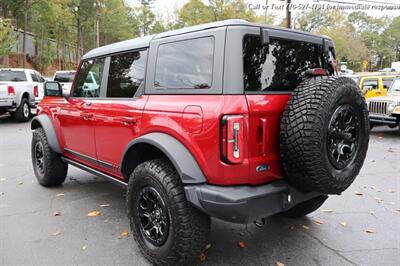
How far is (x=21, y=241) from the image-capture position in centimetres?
324

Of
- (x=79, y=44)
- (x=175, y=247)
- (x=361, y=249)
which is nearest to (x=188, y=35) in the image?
(x=175, y=247)

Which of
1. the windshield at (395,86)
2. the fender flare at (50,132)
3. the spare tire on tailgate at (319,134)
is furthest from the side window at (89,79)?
the windshield at (395,86)

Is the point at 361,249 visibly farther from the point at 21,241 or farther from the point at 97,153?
the point at 21,241

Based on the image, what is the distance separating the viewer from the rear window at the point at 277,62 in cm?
249

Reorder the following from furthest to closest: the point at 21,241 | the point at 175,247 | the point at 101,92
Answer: the point at 101,92 < the point at 21,241 < the point at 175,247

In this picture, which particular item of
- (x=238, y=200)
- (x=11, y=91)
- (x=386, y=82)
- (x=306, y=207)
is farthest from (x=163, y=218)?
(x=386, y=82)

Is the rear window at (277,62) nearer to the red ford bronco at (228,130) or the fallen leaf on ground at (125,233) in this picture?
the red ford bronco at (228,130)

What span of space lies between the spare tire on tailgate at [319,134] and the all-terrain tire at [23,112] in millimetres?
11790

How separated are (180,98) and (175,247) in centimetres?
116

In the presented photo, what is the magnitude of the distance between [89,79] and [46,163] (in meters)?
1.45

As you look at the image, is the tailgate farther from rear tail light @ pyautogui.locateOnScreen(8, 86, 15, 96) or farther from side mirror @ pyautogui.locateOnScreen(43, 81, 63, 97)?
rear tail light @ pyautogui.locateOnScreen(8, 86, 15, 96)

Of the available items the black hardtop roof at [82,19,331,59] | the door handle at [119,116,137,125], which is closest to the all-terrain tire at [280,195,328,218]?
the black hardtop roof at [82,19,331,59]

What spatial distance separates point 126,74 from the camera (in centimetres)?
339

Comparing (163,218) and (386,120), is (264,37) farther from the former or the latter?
(386,120)
